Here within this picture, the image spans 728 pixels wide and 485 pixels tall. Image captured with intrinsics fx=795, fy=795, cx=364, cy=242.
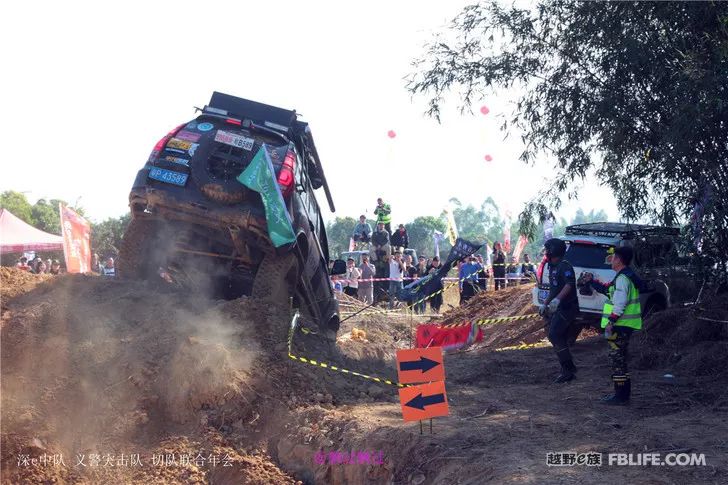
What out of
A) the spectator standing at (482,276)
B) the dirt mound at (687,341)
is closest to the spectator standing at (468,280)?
the spectator standing at (482,276)

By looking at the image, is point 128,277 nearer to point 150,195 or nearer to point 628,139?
point 150,195

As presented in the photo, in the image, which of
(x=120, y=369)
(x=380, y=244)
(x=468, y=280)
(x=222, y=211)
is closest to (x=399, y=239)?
(x=380, y=244)

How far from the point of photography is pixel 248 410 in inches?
296

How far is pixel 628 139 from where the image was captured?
36.2ft

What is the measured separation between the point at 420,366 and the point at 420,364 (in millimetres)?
18

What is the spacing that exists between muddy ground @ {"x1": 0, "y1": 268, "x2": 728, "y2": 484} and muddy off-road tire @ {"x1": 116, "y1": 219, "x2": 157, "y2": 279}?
0.44 meters

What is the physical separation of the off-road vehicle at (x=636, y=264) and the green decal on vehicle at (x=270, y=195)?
5068mm

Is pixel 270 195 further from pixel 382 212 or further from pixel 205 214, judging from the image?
pixel 382 212

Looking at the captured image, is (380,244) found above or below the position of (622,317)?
above

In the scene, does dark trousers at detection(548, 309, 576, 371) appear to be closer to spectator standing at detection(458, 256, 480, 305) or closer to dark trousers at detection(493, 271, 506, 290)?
spectator standing at detection(458, 256, 480, 305)

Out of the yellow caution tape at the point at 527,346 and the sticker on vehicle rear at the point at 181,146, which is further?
the yellow caution tape at the point at 527,346

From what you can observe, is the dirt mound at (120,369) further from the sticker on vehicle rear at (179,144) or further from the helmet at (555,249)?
the helmet at (555,249)

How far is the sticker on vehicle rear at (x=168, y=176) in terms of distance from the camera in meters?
8.90

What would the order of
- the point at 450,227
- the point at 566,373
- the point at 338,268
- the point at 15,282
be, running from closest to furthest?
the point at 15,282
the point at 566,373
the point at 338,268
the point at 450,227
